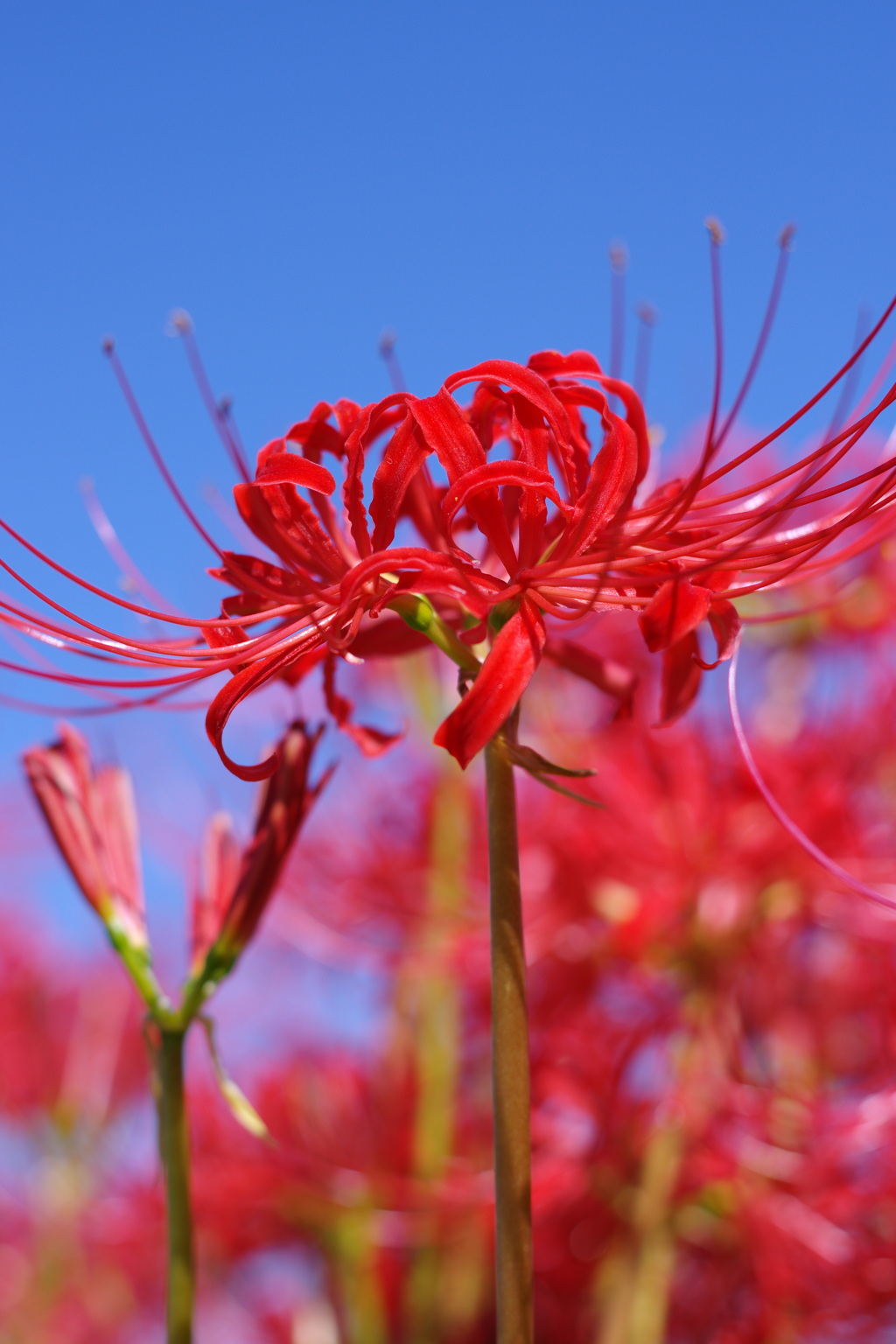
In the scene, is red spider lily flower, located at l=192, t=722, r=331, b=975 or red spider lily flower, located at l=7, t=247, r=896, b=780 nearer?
red spider lily flower, located at l=7, t=247, r=896, b=780

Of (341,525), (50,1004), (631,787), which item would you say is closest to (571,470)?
(341,525)

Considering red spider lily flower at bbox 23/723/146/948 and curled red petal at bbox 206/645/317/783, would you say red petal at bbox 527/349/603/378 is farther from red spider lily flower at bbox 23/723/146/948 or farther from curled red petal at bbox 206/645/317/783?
red spider lily flower at bbox 23/723/146/948

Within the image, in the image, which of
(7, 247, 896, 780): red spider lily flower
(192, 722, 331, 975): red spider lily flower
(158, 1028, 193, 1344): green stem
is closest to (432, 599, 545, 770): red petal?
(7, 247, 896, 780): red spider lily flower

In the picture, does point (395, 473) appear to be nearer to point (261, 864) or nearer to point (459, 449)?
point (459, 449)

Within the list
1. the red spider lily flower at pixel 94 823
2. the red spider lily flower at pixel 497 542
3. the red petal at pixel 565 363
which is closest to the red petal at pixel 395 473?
the red spider lily flower at pixel 497 542

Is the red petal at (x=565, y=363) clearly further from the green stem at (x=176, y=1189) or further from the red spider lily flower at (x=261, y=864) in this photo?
the green stem at (x=176, y=1189)

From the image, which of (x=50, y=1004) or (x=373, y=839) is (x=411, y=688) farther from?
(x=50, y=1004)
